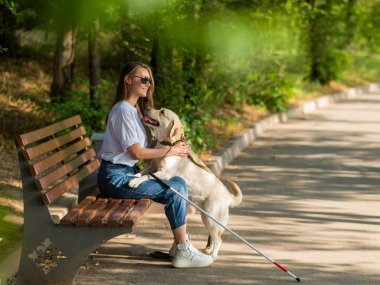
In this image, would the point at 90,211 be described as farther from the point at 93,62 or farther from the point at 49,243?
the point at 93,62

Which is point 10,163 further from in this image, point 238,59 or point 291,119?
point 291,119

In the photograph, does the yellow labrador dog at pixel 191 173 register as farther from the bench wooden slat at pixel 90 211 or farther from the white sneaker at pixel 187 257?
the bench wooden slat at pixel 90 211

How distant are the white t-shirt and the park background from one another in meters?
0.94

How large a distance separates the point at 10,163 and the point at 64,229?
12.2ft

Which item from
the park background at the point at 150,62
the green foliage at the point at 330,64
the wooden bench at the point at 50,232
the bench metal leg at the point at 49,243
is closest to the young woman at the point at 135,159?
the wooden bench at the point at 50,232

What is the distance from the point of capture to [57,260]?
529 centimetres

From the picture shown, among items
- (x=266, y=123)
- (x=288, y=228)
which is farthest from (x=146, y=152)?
(x=266, y=123)

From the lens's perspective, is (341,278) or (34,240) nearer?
(34,240)

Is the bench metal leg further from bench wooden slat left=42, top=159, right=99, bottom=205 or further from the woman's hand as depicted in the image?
the woman's hand

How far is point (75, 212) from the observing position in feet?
18.1

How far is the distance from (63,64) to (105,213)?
746 cm

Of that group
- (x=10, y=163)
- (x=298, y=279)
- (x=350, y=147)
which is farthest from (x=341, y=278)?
(x=350, y=147)

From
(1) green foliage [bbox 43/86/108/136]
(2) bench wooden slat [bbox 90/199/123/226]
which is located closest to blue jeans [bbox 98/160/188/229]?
(2) bench wooden slat [bbox 90/199/123/226]

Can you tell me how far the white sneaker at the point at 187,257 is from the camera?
5.92 metres
